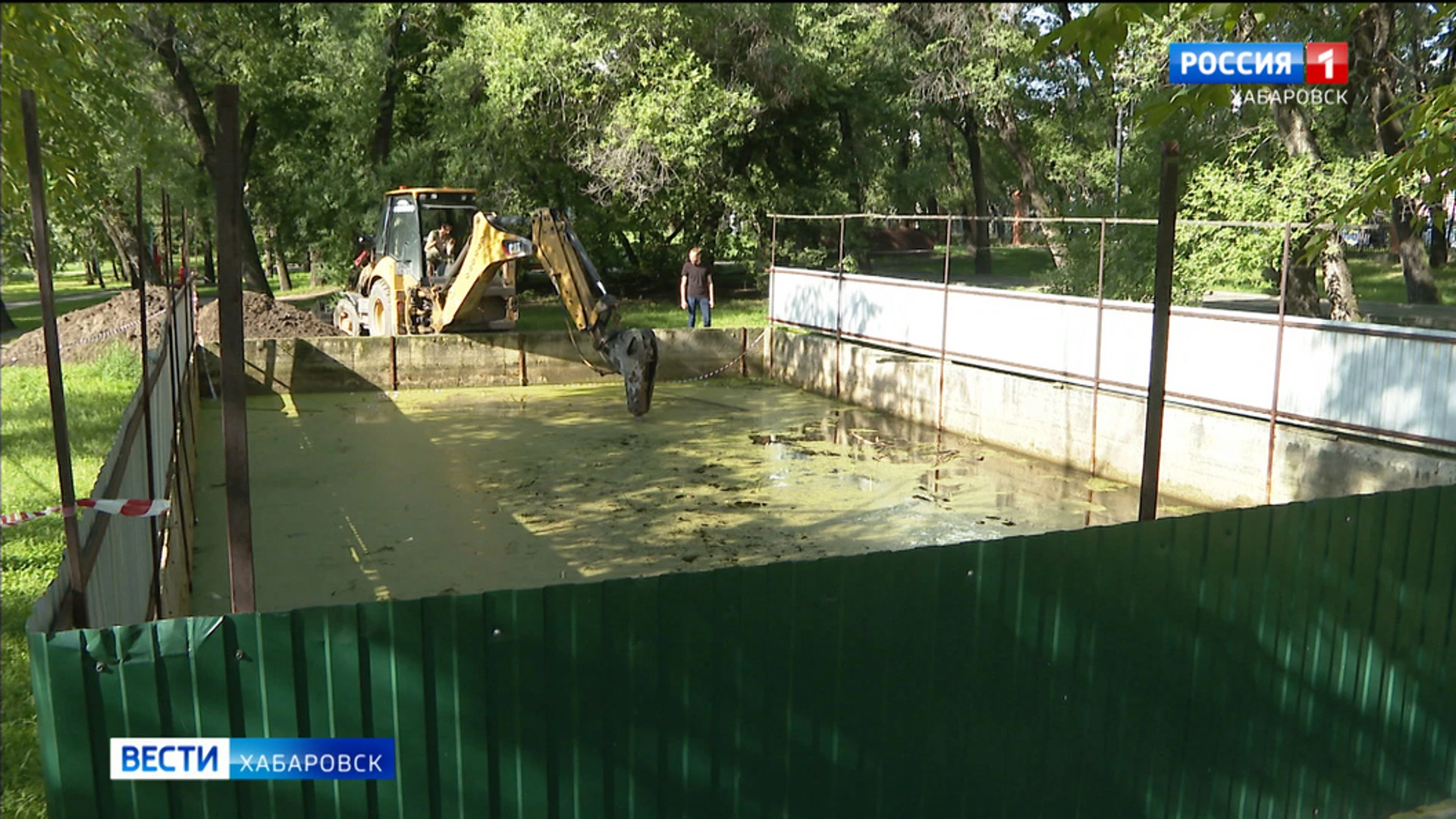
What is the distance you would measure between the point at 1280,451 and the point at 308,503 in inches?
414

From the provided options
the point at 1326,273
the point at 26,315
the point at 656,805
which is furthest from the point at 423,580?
the point at 26,315

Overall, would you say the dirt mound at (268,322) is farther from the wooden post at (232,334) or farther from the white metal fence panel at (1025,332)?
the wooden post at (232,334)

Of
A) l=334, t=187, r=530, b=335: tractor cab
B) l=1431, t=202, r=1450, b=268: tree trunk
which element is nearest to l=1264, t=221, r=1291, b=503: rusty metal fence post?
l=334, t=187, r=530, b=335: tractor cab

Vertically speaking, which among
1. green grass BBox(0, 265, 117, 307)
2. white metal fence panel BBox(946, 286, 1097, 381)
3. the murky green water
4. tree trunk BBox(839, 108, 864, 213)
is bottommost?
green grass BBox(0, 265, 117, 307)

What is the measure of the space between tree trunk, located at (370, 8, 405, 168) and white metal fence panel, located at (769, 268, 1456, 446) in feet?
48.4

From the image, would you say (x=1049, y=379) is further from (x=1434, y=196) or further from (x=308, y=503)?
(x=308, y=503)

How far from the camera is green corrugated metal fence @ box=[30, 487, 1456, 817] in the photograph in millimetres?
4219

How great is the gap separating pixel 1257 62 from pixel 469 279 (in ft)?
40.9

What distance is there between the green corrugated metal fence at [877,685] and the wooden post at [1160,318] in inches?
25.5

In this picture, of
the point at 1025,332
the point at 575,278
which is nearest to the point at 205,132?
the point at 575,278

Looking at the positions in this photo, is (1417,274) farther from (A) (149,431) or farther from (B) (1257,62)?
(A) (149,431)

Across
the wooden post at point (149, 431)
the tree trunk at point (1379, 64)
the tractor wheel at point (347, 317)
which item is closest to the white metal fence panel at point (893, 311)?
the tree trunk at point (1379, 64)

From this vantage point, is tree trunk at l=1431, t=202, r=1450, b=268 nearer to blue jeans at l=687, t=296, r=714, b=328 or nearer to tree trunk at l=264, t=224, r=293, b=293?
blue jeans at l=687, t=296, r=714, b=328

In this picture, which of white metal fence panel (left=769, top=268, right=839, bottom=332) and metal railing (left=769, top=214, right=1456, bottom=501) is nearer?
metal railing (left=769, top=214, right=1456, bottom=501)
